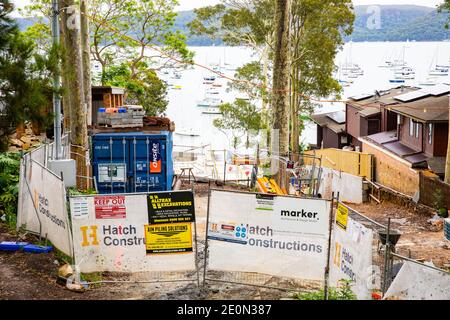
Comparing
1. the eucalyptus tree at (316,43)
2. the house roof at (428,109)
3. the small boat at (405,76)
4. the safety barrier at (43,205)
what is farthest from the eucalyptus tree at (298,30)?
the small boat at (405,76)

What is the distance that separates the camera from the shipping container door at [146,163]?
73.8ft

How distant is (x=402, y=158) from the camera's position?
35.5 metres

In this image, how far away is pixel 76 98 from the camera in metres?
21.5

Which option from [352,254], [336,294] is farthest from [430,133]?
[336,294]

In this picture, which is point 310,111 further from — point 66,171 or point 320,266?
point 320,266

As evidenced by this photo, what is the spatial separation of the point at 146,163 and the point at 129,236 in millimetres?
10327

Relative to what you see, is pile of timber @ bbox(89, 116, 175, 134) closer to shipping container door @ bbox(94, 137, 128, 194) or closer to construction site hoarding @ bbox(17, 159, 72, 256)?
shipping container door @ bbox(94, 137, 128, 194)

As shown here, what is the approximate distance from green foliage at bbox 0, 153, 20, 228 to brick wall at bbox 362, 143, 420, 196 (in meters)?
19.3

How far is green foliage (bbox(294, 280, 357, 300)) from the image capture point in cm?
1089

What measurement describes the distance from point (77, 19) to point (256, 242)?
1132cm

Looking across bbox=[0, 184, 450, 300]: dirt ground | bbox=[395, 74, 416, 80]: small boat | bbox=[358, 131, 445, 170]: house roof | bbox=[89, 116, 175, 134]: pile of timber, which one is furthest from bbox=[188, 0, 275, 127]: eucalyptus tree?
bbox=[395, 74, 416, 80]: small boat

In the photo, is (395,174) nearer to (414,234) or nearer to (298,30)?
(414,234)

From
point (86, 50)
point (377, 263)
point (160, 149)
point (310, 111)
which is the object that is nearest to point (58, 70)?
point (377, 263)

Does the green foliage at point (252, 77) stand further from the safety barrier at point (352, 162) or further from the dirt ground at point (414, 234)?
the dirt ground at point (414, 234)
